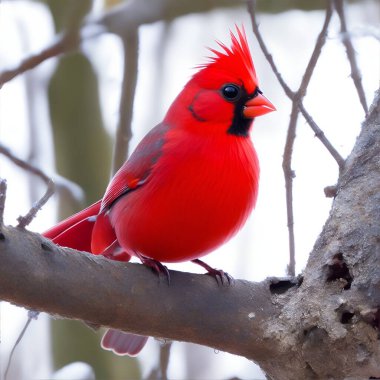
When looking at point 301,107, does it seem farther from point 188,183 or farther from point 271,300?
point 271,300

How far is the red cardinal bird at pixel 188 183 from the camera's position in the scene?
2217 mm

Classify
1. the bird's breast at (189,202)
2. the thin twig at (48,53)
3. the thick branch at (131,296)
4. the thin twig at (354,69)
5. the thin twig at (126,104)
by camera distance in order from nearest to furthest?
the thick branch at (131,296) → the bird's breast at (189,202) → the thin twig at (354,69) → the thin twig at (48,53) → the thin twig at (126,104)

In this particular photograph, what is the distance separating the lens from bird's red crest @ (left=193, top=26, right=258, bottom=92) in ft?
8.16

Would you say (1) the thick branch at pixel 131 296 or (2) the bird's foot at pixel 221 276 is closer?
(1) the thick branch at pixel 131 296

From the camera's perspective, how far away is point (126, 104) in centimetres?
278

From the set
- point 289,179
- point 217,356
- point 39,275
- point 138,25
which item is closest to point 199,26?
point 217,356

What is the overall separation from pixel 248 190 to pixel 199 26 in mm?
3783

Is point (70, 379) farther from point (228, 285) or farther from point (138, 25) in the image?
point (138, 25)

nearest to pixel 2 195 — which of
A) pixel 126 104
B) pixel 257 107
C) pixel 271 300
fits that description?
pixel 271 300

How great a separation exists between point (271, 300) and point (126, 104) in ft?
3.15

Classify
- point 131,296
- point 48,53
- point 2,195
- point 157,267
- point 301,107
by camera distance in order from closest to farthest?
point 2,195 → point 131,296 → point 157,267 → point 301,107 → point 48,53

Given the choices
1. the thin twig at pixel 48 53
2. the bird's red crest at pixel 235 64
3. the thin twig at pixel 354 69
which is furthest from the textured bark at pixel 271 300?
the thin twig at pixel 48 53

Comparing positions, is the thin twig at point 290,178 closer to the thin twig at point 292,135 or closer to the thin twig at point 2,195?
the thin twig at point 292,135

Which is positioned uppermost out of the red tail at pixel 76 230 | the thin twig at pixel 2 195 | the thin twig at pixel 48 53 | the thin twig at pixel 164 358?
the thin twig at pixel 48 53
